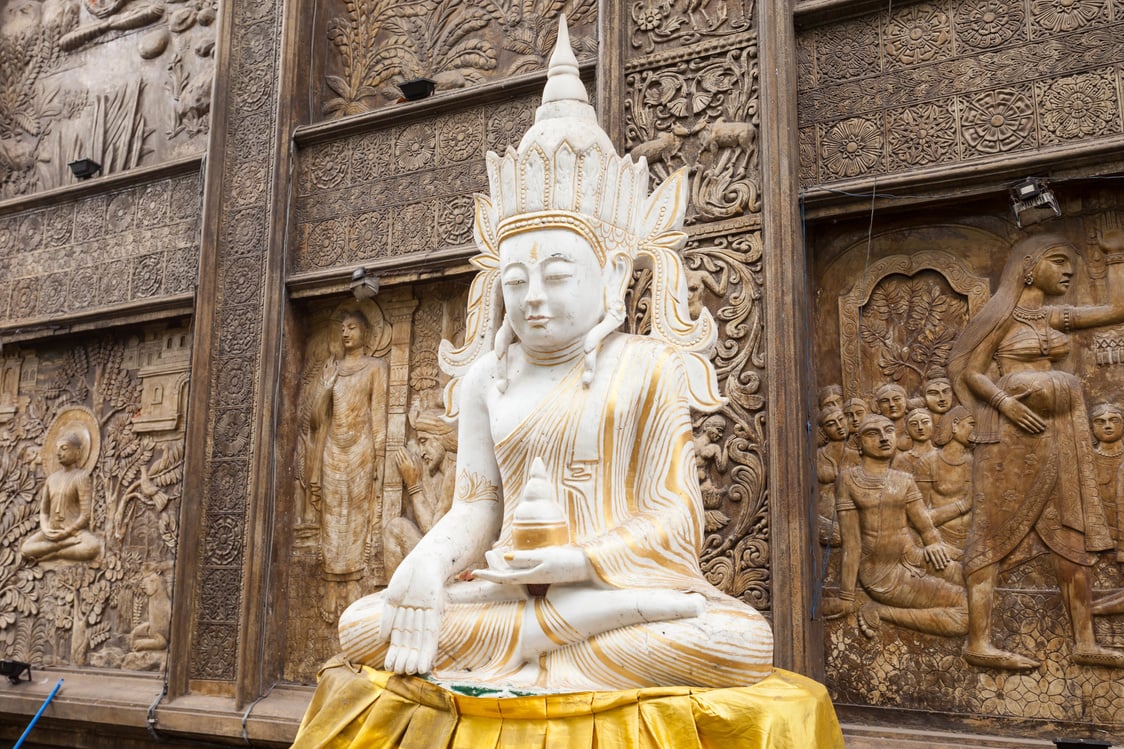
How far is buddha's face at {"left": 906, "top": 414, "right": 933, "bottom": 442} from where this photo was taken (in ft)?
13.5

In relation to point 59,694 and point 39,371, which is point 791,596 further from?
point 39,371

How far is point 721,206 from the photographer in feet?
14.3

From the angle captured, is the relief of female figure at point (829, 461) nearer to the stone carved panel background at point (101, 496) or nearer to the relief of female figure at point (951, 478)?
the relief of female figure at point (951, 478)

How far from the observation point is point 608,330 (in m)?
3.02

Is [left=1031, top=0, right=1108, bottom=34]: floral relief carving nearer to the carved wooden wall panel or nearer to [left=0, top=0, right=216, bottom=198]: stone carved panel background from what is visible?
the carved wooden wall panel

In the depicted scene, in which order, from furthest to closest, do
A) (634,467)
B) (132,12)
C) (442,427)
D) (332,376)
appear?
(132,12) < (332,376) < (442,427) < (634,467)

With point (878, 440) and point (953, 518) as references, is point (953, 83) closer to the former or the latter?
point (878, 440)

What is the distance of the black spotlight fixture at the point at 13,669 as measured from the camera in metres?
5.78

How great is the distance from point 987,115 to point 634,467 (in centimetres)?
251

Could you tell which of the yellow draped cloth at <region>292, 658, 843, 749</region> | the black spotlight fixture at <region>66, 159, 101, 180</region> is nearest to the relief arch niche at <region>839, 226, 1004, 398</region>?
the yellow draped cloth at <region>292, 658, 843, 749</region>

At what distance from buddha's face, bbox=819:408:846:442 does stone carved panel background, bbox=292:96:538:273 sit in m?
2.23

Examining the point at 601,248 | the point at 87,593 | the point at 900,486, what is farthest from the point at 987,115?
the point at 87,593

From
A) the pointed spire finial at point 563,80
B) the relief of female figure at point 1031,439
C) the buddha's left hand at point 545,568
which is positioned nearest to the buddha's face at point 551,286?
the pointed spire finial at point 563,80

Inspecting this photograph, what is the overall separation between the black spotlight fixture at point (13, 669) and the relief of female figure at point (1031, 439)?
18.3 ft
